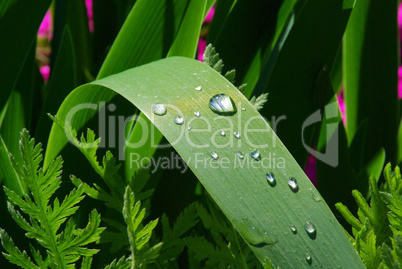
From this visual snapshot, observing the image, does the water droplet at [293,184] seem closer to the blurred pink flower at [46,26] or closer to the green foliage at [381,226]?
the green foliage at [381,226]

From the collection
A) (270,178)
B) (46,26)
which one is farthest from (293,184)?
(46,26)

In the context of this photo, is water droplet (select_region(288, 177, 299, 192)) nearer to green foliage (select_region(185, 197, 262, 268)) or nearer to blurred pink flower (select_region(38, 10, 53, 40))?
green foliage (select_region(185, 197, 262, 268))

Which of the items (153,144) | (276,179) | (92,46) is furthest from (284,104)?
(92,46)

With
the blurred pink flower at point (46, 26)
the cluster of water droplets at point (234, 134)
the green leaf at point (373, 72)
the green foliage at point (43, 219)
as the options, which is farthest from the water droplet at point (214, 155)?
the blurred pink flower at point (46, 26)

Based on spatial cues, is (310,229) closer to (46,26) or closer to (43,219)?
(43,219)

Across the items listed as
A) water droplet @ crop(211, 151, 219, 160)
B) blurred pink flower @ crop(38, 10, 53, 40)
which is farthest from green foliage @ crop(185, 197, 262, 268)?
blurred pink flower @ crop(38, 10, 53, 40)

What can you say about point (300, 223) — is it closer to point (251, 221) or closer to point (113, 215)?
point (251, 221)

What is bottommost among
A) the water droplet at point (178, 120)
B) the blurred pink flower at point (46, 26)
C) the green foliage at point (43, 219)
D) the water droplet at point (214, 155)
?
the blurred pink flower at point (46, 26)

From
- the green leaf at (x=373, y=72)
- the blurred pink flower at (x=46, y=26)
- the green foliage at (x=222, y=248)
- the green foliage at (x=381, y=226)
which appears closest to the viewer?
the green foliage at (x=381, y=226)
